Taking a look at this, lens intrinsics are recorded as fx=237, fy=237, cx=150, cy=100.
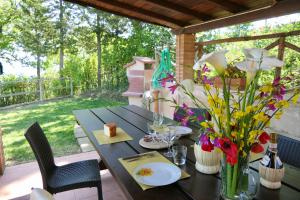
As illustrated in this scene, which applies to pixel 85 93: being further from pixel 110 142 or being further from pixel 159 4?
pixel 110 142

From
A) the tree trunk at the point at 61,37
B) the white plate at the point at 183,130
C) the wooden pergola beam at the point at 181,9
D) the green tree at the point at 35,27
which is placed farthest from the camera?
the tree trunk at the point at 61,37

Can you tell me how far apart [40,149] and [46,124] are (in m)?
3.25

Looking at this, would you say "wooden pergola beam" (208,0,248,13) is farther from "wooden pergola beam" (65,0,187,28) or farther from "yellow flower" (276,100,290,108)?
"yellow flower" (276,100,290,108)

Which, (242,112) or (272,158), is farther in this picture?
(272,158)

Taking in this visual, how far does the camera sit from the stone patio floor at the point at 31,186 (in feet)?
7.12

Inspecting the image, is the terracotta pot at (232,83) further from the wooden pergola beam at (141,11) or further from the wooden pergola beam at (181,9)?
the wooden pergola beam at (141,11)

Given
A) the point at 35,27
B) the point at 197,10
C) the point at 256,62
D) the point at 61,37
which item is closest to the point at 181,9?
the point at 197,10

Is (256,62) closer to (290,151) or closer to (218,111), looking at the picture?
(218,111)

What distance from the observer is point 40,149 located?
1630 millimetres

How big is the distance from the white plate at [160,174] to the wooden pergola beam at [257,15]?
1.87 metres

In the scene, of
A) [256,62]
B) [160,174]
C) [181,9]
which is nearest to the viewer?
[256,62]

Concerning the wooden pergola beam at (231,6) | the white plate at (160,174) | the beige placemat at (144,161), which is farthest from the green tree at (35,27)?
the white plate at (160,174)

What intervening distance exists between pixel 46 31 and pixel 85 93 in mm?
2334

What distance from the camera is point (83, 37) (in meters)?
7.75
